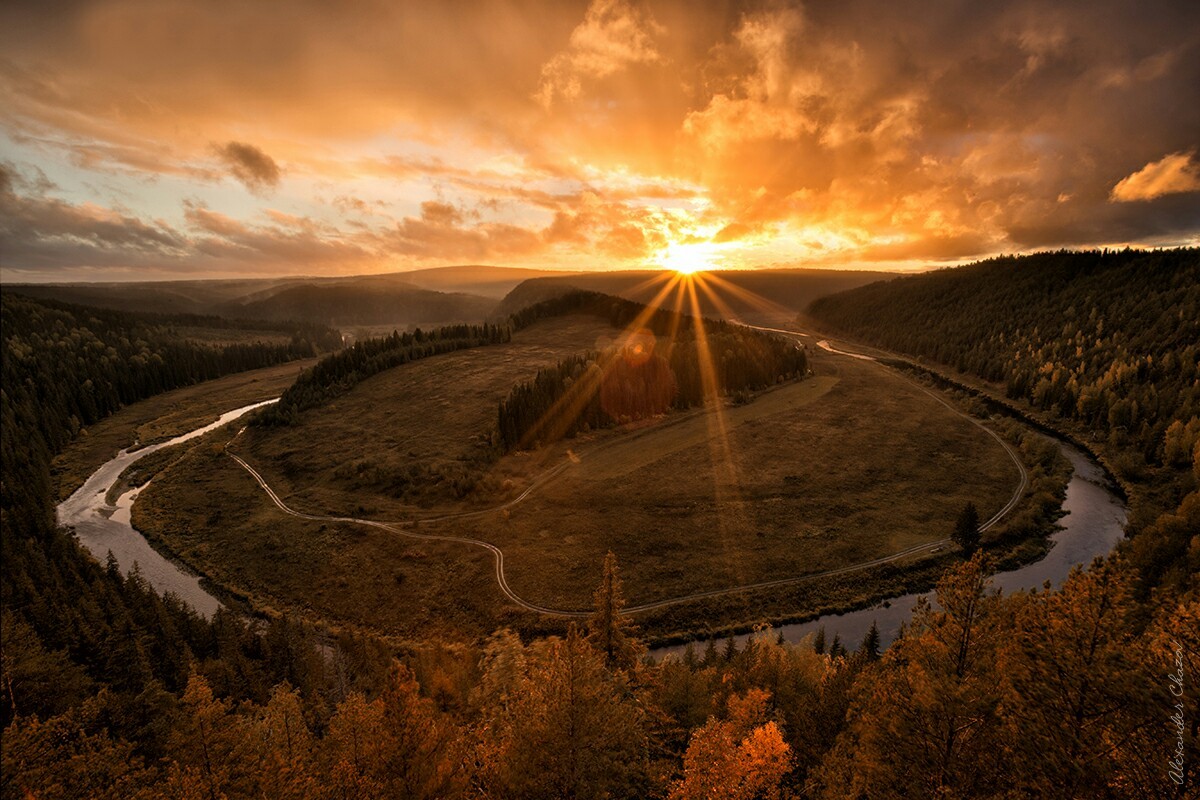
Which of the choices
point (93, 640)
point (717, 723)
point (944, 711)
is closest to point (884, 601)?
point (717, 723)

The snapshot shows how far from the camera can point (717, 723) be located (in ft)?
92.6

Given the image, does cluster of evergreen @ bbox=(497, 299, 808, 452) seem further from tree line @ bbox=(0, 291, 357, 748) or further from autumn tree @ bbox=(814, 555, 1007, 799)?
autumn tree @ bbox=(814, 555, 1007, 799)

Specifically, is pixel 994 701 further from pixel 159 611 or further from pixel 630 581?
pixel 159 611

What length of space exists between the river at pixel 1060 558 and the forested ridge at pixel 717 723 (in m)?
22.9

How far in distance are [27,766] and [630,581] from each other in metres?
63.6

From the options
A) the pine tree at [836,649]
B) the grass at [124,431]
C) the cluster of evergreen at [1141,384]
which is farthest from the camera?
the grass at [124,431]

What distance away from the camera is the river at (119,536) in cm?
8062

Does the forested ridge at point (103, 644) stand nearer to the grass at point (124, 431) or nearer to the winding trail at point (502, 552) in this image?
the winding trail at point (502, 552)

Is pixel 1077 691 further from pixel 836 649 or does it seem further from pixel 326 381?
pixel 326 381

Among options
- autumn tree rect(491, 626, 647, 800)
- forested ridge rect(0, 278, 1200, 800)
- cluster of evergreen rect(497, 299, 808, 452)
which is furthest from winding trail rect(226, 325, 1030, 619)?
autumn tree rect(491, 626, 647, 800)

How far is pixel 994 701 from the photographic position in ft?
54.4

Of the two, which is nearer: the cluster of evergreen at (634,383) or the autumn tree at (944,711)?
the autumn tree at (944,711)

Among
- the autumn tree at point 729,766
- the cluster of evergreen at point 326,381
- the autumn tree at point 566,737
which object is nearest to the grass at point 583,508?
the cluster of evergreen at point 326,381

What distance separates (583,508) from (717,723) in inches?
2731
